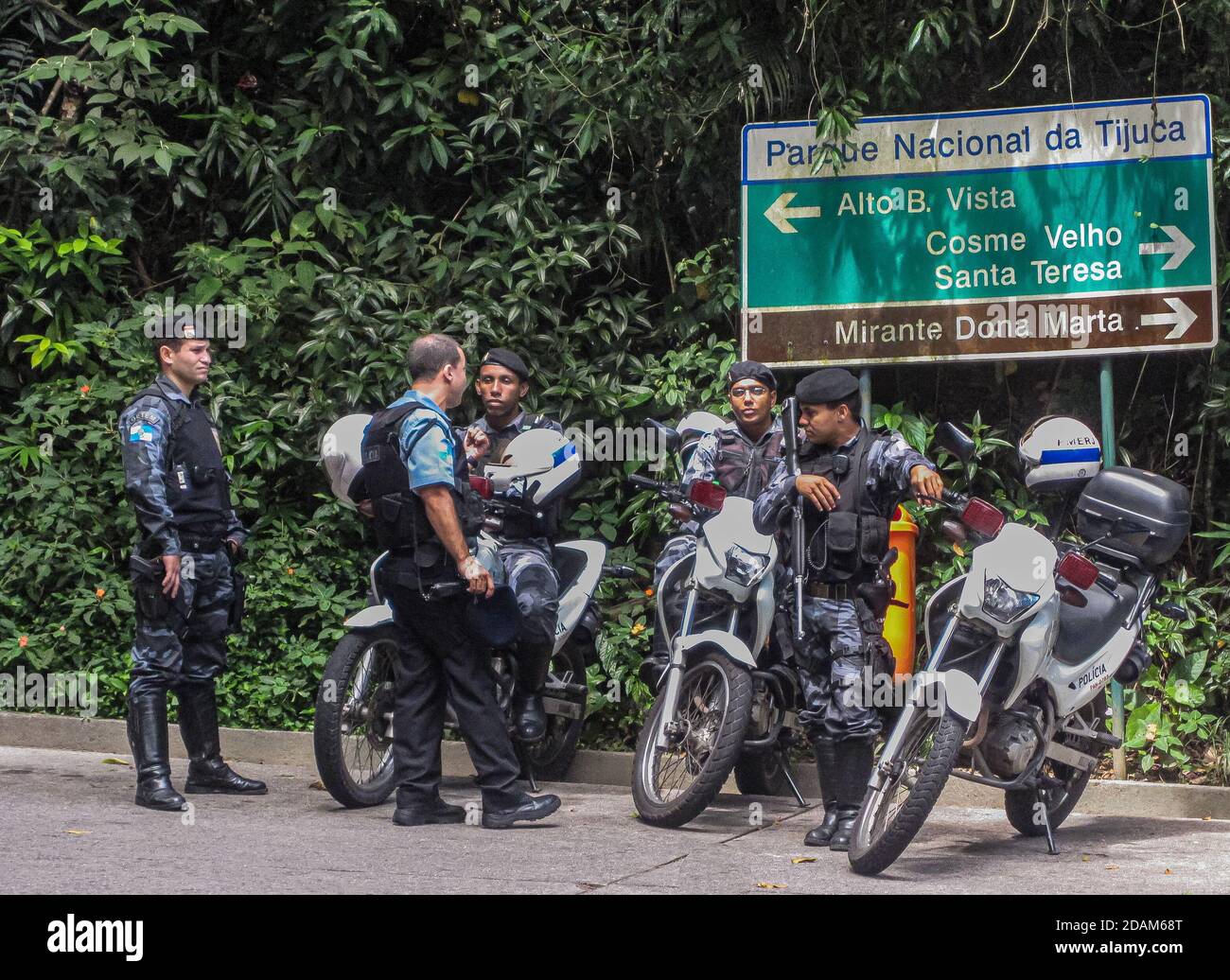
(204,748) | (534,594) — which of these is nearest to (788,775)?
(534,594)

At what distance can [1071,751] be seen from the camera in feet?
20.6

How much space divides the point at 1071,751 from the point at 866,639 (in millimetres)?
875

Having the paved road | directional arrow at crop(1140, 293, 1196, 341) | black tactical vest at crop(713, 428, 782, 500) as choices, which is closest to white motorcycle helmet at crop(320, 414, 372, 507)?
the paved road

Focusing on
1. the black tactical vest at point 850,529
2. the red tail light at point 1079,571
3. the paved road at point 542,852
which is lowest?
the paved road at point 542,852

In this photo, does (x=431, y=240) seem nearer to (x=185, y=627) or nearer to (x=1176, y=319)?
(x=185, y=627)

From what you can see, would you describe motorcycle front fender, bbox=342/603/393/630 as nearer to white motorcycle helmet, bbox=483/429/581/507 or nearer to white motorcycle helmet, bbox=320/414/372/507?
white motorcycle helmet, bbox=320/414/372/507

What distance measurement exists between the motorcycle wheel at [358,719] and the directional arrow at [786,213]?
2.91 metres

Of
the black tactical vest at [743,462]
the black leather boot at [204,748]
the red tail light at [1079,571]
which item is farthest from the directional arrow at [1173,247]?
the black leather boot at [204,748]

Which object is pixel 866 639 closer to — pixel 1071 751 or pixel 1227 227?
pixel 1071 751

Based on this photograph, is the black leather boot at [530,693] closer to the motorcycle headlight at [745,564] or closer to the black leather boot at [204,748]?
the motorcycle headlight at [745,564]

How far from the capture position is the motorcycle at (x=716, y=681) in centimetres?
635

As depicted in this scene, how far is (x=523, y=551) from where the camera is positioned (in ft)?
24.2

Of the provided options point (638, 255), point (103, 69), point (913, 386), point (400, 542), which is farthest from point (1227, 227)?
point (103, 69)

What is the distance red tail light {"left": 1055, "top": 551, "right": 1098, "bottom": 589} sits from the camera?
235 inches
